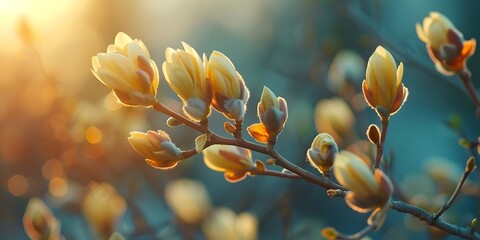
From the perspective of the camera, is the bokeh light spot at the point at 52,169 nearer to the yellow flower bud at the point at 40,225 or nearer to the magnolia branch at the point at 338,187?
the yellow flower bud at the point at 40,225

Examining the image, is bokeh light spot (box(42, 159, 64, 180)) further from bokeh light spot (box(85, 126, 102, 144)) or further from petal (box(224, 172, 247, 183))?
petal (box(224, 172, 247, 183))

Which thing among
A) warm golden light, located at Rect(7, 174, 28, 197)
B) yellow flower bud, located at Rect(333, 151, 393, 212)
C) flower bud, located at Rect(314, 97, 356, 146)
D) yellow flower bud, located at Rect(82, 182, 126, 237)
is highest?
yellow flower bud, located at Rect(333, 151, 393, 212)

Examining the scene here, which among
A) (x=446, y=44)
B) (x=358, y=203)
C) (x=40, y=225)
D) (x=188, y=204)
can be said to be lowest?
(x=188, y=204)

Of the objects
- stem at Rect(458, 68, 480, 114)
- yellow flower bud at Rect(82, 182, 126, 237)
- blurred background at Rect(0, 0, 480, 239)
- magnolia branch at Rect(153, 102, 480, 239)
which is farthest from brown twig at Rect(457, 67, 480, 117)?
yellow flower bud at Rect(82, 182, 126, 237)

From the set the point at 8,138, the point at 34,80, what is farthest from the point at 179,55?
the point at 34,80

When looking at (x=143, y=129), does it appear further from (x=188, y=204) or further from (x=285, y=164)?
(x=285, y=164)

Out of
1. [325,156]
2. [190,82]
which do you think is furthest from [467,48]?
[190,82]
